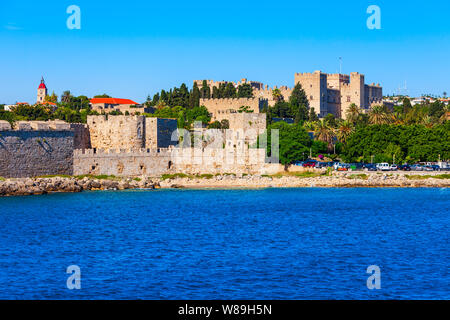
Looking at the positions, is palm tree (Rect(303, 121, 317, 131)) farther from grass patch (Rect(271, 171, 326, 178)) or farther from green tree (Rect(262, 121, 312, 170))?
grass patch (Rect(271, 171, 326, 178))

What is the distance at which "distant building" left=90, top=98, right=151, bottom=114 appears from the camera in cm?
6892

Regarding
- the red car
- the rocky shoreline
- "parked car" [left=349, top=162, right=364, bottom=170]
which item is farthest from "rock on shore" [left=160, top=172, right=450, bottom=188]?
"parked car" [left=349, top=162, right=364, bottom=170]

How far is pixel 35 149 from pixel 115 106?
122 ft

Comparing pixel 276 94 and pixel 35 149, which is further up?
pixel 276 94

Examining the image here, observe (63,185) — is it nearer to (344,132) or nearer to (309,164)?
(309,164)

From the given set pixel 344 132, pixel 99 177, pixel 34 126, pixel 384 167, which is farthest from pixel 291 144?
pixel 34 126

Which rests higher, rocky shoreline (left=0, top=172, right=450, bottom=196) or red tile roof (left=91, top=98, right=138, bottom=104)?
red tile roof (left=91, top=98, right=138, bottom=104)

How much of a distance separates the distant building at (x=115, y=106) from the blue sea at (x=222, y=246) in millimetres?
27662

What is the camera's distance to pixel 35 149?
135 feet

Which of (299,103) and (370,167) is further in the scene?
(299,103)

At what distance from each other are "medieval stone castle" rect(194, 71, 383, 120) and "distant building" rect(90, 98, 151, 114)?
22.2 feet

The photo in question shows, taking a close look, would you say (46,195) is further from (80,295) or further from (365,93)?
(365,93)

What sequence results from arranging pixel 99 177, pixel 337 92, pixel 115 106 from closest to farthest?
pixel 99 177 → pixel 115 106 → pixel 337 92
